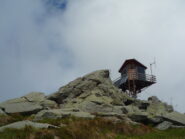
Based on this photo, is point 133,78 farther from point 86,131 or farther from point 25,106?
point 86,131

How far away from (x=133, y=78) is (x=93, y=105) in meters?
26.5

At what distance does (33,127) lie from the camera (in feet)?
58.4

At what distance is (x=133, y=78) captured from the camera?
2138 inches

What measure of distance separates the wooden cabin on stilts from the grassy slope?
31.3 m

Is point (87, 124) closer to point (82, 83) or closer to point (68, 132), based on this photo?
point (68, 132)

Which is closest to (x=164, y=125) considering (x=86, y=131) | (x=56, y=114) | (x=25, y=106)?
(x=56, y=114)

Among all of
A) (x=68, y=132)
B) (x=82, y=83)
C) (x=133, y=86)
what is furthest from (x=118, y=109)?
(x=133, y=86)

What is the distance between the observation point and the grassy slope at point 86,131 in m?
16.7

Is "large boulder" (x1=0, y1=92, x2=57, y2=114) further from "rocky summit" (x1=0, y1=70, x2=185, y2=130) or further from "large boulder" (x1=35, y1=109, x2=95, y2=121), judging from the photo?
"large boulder" (x1=35, y1=109, x2=95, y2=121)

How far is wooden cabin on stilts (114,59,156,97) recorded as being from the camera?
54.8 m

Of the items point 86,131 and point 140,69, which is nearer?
point 86,131

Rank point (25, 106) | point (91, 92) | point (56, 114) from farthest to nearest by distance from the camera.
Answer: point (91, 92) → point (25, 106) → point (56, 114)

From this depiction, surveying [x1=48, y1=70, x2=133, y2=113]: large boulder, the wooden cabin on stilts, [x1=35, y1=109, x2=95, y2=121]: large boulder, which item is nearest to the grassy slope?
[x1=35, y1=109, x2=95, y2=121]: large boulder

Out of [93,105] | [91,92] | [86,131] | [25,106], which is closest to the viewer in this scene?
[86,131]
